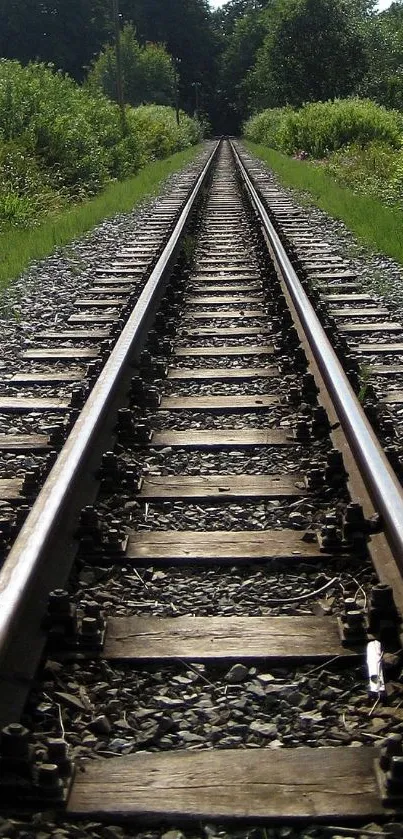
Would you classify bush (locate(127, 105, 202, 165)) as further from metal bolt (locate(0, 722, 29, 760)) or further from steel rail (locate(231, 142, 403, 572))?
metal bolt (locate(0, 722, 29, 760))

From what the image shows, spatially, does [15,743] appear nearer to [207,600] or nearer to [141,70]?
[207,600]

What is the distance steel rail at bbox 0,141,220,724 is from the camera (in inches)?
91.1

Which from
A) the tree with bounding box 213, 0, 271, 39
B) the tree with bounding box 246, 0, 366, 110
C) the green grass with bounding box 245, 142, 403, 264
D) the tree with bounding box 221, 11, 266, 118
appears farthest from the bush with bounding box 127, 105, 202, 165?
the tree with bounding box 213, 0, 271, 39

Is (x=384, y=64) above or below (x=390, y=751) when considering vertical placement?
above

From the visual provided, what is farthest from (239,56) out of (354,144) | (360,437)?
(360,437)

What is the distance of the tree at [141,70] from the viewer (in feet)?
179

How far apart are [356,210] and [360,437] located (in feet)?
32.5

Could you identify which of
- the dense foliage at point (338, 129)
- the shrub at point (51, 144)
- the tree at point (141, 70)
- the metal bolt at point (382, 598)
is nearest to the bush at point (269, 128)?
the dense foliage at point (338, 129)

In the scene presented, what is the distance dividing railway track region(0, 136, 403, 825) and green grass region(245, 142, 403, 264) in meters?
5.02

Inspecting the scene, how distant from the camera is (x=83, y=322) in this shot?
652 cm

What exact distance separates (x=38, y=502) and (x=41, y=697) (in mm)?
887

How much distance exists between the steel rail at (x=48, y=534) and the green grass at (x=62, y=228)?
422 centimetres

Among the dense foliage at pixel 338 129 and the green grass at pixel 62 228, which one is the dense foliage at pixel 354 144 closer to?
the dense foliage at pixel 338 129

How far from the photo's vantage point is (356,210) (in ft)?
42.4
